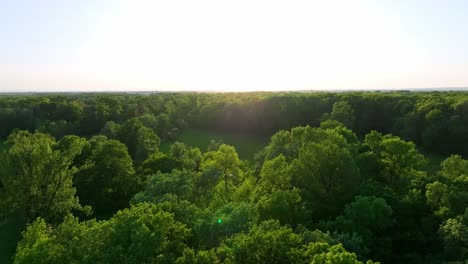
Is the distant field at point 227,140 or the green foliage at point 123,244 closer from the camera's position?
the green foliage at point 123,244

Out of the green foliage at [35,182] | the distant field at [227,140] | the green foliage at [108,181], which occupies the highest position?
the green foliage at [35,182]

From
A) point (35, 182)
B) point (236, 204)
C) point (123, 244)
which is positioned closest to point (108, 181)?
point (35, 182)

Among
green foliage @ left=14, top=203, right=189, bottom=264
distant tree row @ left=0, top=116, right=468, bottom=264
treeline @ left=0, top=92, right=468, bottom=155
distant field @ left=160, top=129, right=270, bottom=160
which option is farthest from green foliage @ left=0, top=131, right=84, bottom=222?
distant field @ left=160, top=129, right=270, bottom=160

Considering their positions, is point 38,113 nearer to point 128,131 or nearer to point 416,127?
point 128,131

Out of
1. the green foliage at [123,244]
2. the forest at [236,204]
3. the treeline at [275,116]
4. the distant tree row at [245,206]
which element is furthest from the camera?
the treeline at [275,116]

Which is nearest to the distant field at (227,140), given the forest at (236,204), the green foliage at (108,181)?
the forest at (236,204)

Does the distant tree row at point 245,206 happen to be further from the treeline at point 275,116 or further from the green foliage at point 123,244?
the treeline at point 275,116
